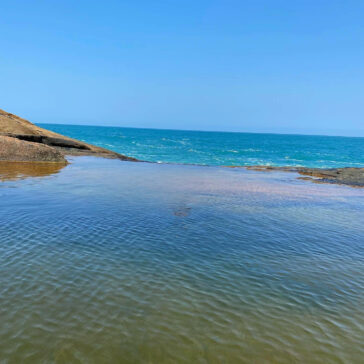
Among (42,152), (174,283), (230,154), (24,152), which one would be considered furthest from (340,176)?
(230,154)

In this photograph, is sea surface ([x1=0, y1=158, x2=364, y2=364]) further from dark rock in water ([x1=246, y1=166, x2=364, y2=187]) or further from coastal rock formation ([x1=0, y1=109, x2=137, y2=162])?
dark rock in water ([x1=246, y1=166, x2=364, y2=187])

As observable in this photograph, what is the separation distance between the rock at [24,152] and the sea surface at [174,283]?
41.8 ft

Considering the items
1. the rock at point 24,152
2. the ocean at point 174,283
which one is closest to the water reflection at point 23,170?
the rock at point 24,152

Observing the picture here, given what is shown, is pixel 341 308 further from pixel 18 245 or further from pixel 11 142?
pixel 11 142

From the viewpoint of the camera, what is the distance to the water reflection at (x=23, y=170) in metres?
19.3

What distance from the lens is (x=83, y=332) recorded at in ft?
17.8

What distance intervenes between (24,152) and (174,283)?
23.3 meters

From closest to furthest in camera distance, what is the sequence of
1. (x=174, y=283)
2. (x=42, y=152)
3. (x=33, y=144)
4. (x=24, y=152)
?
(x=174, y=283) → (x=24, y=152) → (x=42, y=152) → (x=33, y=144)

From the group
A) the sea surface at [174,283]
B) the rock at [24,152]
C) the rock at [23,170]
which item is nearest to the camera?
the sea surface at [174,283]

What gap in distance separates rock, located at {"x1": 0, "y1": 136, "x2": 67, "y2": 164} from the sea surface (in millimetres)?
12745

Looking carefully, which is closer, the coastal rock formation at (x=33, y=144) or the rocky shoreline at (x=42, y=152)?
the rocky shoreline at (x=42, y=152)

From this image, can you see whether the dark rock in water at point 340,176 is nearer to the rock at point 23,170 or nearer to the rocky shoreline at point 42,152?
the rocky shoreline at point 42,152

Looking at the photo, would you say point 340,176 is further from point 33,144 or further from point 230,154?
point 230,154

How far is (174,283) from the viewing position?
7359 mm
